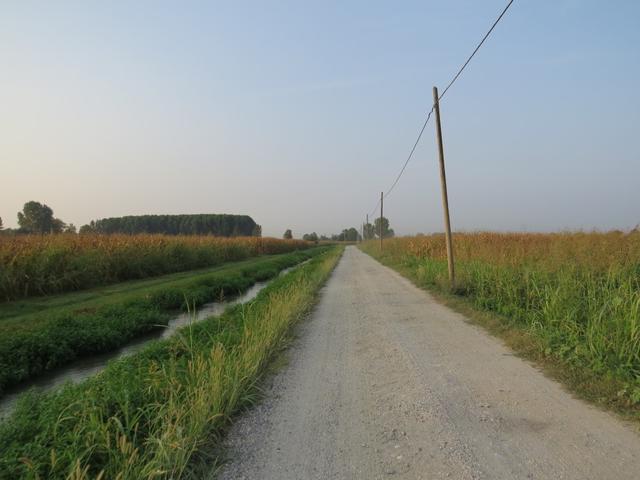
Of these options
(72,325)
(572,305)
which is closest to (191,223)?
(72,325)

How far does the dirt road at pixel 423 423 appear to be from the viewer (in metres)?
2.94

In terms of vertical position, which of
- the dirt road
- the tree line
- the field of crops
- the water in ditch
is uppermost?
the tree line

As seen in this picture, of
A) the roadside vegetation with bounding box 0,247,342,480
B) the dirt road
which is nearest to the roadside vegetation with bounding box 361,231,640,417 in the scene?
the dirt road

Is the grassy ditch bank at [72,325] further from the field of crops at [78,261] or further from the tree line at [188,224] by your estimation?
the tree line at [188,224]

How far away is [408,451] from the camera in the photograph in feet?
10.5

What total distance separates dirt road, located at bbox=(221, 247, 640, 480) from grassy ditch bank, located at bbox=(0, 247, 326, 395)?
267 cm

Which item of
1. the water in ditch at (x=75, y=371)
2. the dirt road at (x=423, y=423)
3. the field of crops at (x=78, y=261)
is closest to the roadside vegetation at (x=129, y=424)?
the dirt road at (x=423, y=423)

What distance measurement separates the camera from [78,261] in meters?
13.2

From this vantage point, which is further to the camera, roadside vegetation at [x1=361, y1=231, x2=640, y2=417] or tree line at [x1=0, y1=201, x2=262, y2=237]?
tree line at [x1=0, y1=201, x2=262, y2=237]

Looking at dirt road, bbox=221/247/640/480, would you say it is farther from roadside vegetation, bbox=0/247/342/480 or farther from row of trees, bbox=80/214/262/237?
row of trees, bbox=80/214/262/237

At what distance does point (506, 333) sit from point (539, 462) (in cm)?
410

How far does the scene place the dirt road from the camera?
116 inches

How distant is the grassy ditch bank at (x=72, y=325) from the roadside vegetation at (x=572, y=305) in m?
5.39

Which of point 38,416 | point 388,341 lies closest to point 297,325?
point 388,341
